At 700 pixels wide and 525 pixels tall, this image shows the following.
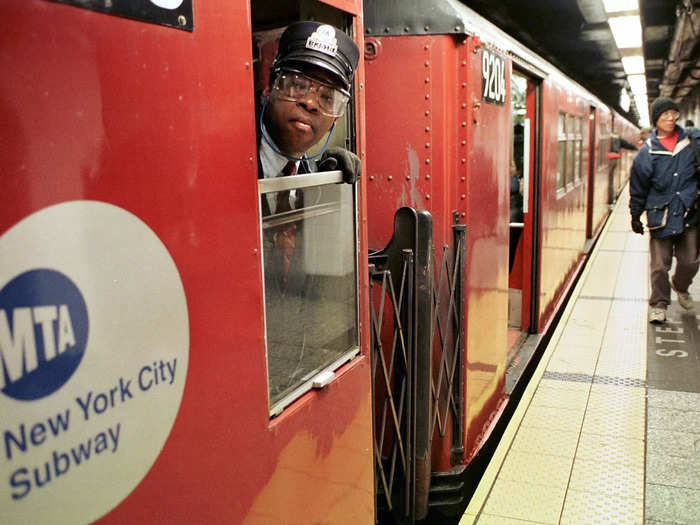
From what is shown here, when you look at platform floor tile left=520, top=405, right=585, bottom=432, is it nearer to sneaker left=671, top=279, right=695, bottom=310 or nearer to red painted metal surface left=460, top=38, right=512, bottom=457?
red painted metal surface left=460, top=38, right=512, bottom=457

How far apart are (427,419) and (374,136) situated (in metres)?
1.31

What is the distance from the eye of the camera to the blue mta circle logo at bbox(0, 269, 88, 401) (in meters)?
0.92

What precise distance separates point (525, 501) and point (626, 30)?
8580 mm

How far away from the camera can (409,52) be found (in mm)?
2896

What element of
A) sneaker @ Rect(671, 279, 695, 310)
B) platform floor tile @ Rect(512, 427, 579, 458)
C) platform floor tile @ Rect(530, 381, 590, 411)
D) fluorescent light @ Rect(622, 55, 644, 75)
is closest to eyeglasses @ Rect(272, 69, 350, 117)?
platform floor tile @ Rect(512, 427, 579, 458)

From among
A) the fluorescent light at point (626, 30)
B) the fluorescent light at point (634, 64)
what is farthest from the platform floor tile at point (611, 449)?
the fluorescent light at point (634, 64)

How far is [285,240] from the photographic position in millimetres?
1772

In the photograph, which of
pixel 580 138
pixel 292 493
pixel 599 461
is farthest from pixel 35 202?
pixel 580 138

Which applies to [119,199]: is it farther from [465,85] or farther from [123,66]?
[465,85]

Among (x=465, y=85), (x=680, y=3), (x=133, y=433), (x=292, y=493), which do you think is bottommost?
(x=292, y=493)

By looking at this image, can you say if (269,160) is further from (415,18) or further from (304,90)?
(415,18)

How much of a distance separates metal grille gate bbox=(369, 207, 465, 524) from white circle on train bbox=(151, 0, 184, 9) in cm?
132

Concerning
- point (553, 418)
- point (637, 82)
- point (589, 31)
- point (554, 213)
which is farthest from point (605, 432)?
point (637, 82)

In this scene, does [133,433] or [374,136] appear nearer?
[133,433]
